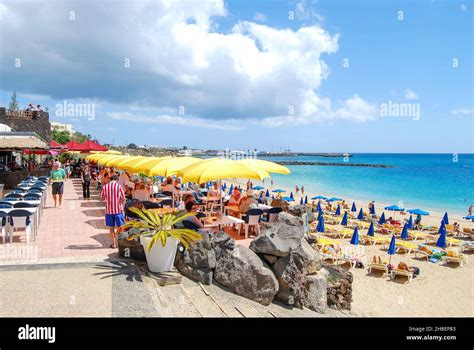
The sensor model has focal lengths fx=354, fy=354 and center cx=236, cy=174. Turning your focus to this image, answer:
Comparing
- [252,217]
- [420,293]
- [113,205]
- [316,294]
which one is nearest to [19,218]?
[113,205]

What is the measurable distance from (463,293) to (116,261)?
10.9 meters

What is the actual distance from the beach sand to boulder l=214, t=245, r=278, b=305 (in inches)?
120

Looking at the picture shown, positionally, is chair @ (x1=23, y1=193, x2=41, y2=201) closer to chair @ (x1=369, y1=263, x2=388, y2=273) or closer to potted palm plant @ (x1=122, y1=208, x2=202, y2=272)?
potted palm plant @ (x1=122, y1=208, x2=202, y2=272)

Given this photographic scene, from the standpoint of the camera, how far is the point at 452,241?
672 inches

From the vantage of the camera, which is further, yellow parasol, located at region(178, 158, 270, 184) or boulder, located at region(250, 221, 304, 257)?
yellow parasol, located at region(178, 158, 270, 184)

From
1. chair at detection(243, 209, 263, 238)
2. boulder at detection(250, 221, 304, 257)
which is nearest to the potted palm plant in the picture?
boulder at detection(250, 221, 304, 257)

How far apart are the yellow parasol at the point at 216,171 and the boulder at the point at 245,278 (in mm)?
1922

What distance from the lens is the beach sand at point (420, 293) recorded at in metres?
9.80

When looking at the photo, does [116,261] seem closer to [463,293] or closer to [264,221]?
[264,221]

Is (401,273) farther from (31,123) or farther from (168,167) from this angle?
(31,123)

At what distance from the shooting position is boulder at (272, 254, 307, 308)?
701 centimetres

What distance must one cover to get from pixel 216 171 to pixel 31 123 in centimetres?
2446
